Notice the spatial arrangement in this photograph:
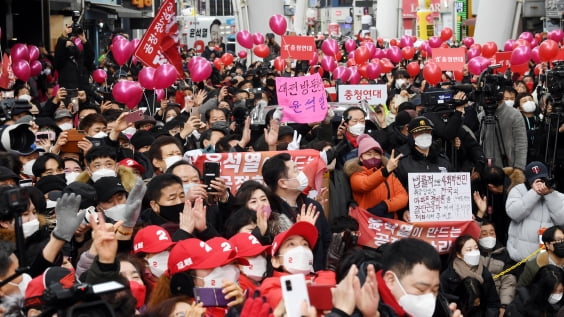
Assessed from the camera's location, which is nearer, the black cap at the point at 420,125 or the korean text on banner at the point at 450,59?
the black cap at the point at 420,125

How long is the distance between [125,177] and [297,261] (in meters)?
2.31

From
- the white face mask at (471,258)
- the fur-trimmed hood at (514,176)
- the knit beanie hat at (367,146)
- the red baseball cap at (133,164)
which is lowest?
the white face mask at (471,258)

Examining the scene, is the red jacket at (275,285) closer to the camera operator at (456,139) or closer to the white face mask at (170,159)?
the white face mask at (170,159)

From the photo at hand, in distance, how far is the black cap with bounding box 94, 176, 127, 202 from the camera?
6641 mm

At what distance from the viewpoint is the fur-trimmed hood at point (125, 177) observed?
7320 mm

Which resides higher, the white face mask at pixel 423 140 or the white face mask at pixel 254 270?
the white face mask at pixel 423 140

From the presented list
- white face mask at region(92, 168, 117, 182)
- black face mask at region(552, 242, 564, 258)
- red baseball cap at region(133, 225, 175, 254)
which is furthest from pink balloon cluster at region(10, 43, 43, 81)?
red baseball cap at region(133, 225, 175, 254)

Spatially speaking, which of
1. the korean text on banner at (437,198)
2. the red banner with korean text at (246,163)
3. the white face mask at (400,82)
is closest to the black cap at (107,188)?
the red banner with korean text at (246,163)

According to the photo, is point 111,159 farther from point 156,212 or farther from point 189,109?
point 189,109

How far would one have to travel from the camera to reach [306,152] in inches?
316

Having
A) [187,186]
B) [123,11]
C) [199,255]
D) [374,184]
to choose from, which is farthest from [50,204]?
[123,11]

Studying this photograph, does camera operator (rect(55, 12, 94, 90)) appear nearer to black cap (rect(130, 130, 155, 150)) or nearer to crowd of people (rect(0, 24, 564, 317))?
crowd of people (rect(0, 24, 564, 317))

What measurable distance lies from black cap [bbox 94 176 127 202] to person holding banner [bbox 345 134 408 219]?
6.78ft

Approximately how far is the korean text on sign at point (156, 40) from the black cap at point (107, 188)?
7.61 metres
